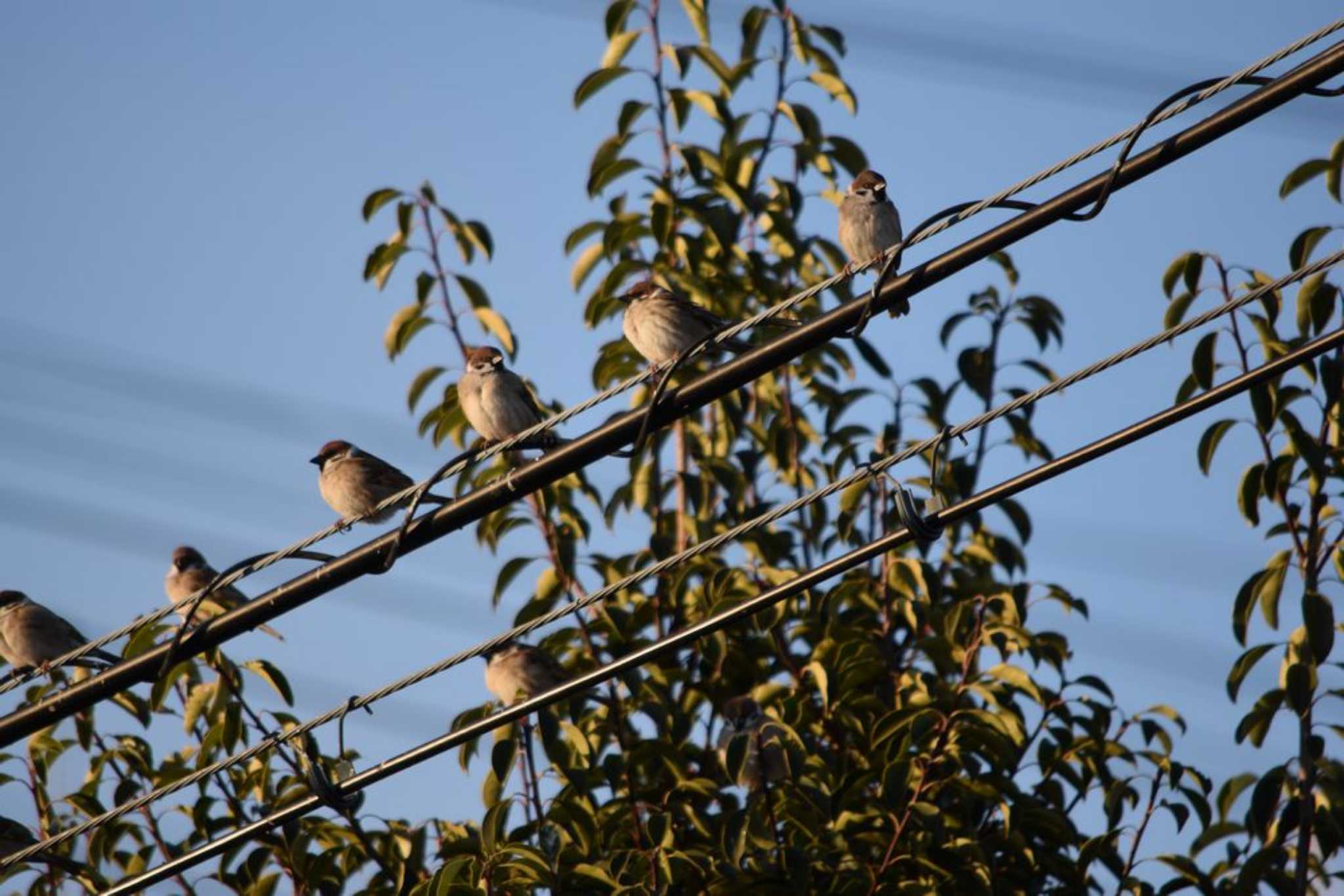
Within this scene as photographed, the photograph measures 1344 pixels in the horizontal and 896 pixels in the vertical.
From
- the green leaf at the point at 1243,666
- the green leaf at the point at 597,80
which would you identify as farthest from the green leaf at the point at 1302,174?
the green leaf at the point at 597,80

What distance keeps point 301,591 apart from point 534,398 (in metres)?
3.18

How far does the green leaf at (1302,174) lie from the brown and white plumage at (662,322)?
2542 mm

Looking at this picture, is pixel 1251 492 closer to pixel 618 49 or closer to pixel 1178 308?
pixel 1178 308

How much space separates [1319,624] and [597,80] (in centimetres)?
440

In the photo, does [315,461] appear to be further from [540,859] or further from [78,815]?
[540,859]

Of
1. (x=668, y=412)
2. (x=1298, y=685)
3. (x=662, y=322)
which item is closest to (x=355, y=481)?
(x=662, y=322)

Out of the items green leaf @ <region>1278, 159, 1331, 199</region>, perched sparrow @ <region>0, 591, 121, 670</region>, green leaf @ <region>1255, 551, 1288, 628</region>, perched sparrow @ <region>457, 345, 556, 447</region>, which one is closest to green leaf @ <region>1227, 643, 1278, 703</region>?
green leaf @ <region>1255, 551, 1288, 628</region>

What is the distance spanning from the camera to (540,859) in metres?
6.81

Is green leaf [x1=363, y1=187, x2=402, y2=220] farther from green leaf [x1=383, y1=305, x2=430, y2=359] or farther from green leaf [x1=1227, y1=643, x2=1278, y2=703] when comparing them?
green leaf [x1=1227, y1=643, x2=1278, y2=703]

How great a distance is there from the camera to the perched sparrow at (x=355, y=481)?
30.2 ft

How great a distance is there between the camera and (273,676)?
24.9 ft

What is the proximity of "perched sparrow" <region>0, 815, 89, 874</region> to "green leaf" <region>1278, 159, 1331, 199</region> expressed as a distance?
5.51 metres

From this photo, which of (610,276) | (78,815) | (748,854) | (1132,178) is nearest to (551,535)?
(610,276)

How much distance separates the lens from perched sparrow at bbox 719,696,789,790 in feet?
23.0
